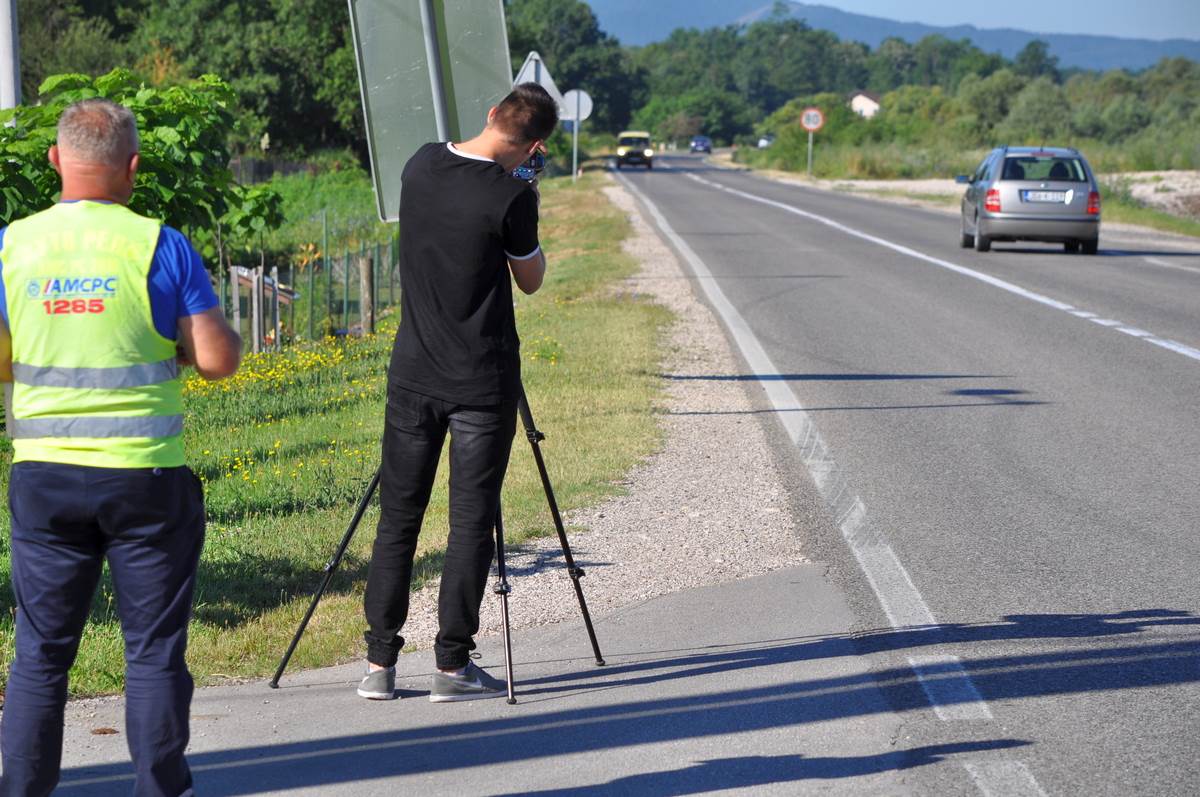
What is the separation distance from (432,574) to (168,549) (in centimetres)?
278

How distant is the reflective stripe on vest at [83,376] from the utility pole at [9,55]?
6696 millimetres

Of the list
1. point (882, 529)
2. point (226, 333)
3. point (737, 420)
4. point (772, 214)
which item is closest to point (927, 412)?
point (737, 420)

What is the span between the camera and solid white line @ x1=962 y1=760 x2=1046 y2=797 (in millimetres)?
3912

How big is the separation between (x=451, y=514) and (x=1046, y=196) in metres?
19.9

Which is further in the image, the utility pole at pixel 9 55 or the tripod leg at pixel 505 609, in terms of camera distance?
the utility pole at pixel 9 55

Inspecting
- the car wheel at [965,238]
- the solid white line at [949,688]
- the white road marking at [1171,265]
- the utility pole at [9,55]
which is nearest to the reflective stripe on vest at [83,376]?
the solid white line at [949,688]

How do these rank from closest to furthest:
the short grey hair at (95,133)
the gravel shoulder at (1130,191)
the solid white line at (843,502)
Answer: the short grey hair at (95,133)
the solid white line at (843,502)
the gravel shoulder at (1130,191)

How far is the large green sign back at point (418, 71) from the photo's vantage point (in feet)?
20.2

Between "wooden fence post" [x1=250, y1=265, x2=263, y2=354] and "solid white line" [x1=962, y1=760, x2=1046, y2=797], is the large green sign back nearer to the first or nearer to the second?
"solid white line" [x1=962, y1=760, x2=1046, y2=797]

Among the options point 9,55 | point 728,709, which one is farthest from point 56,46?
point 728,709

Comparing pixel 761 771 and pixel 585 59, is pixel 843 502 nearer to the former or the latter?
pixel 761 771

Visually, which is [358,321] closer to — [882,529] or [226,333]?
[882,529]

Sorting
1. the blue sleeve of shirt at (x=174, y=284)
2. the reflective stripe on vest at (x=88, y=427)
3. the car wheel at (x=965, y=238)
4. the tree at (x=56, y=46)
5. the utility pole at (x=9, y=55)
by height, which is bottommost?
the car wheel at (x=965, y=238)

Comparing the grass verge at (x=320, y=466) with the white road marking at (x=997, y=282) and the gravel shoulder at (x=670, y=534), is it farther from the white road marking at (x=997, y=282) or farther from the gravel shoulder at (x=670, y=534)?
the white road marking at (x=997, y=282)
